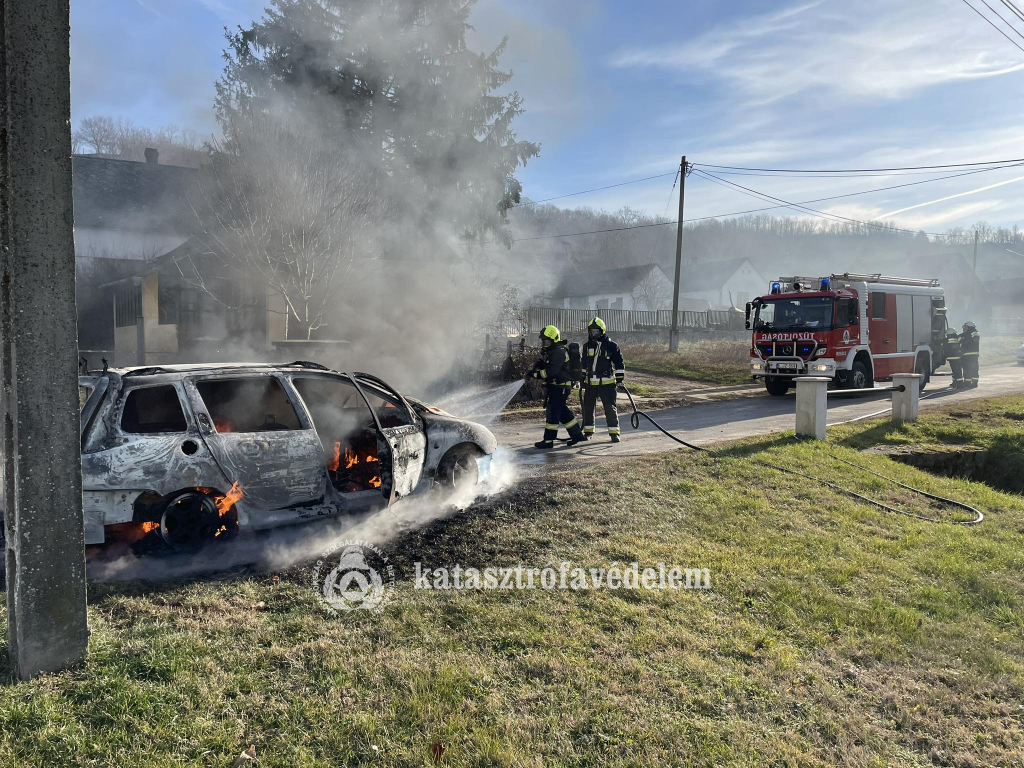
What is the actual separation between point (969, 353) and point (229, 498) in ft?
62.2

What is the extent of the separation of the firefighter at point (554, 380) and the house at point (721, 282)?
49610 mm

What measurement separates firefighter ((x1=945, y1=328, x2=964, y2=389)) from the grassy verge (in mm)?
5052

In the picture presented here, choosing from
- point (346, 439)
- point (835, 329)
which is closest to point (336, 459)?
point (346, 439)

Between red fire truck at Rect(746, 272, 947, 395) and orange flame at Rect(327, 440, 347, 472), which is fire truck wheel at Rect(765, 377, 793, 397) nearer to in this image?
red fire truck at Rect(746, 272, 947, 395)

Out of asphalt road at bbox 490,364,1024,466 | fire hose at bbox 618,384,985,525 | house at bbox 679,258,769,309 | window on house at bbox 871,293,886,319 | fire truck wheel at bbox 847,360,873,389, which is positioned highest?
house at bbox 679,258,769,309

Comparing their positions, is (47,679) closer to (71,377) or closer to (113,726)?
(113,726)

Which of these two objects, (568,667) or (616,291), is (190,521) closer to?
(568,667)

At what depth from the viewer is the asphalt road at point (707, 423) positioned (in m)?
8.70

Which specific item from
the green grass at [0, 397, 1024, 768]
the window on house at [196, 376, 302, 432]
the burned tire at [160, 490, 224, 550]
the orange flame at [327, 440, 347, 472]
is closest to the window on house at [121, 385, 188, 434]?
the window on house at [196, 376, 302, 432]

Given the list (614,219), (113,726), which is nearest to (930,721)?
(113,726)

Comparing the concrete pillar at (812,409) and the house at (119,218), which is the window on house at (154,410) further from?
the house at (119,218)

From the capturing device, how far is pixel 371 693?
2.82 meters

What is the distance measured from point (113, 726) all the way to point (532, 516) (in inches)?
131

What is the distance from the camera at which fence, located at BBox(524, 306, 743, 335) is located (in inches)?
966
